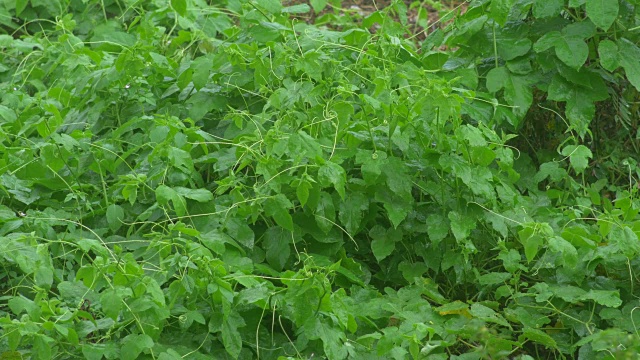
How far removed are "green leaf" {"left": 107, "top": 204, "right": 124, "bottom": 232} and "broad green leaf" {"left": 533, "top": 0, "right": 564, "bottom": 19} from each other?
179cm

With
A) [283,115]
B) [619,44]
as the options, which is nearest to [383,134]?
[283,115]

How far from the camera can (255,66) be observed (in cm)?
370

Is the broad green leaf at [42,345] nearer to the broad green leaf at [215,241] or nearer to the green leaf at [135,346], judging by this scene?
the green leaf at [135,346]

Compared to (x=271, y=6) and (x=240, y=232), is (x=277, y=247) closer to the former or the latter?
(x=240, y=232)

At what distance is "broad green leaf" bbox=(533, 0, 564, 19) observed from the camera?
3857 millimetres

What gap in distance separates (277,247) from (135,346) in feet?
2.42

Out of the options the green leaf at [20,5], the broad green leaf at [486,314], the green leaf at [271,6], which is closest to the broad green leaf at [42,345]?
the broad green leaf at [486,314]

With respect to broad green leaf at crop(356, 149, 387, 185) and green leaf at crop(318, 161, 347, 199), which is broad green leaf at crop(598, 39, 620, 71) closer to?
broad green leaf at crop(356, 149, 387, 185)

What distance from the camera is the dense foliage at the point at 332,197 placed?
114 inches

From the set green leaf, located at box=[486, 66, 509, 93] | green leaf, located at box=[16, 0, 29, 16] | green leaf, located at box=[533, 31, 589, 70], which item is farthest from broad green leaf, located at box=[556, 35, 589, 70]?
green leaf, located at box=[16, 0, 29, 16]

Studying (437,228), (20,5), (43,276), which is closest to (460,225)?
(437,228)

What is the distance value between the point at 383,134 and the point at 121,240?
0.98m

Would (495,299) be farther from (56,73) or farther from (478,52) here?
(56,73)

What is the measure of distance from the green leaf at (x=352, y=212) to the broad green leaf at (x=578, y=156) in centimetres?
78
